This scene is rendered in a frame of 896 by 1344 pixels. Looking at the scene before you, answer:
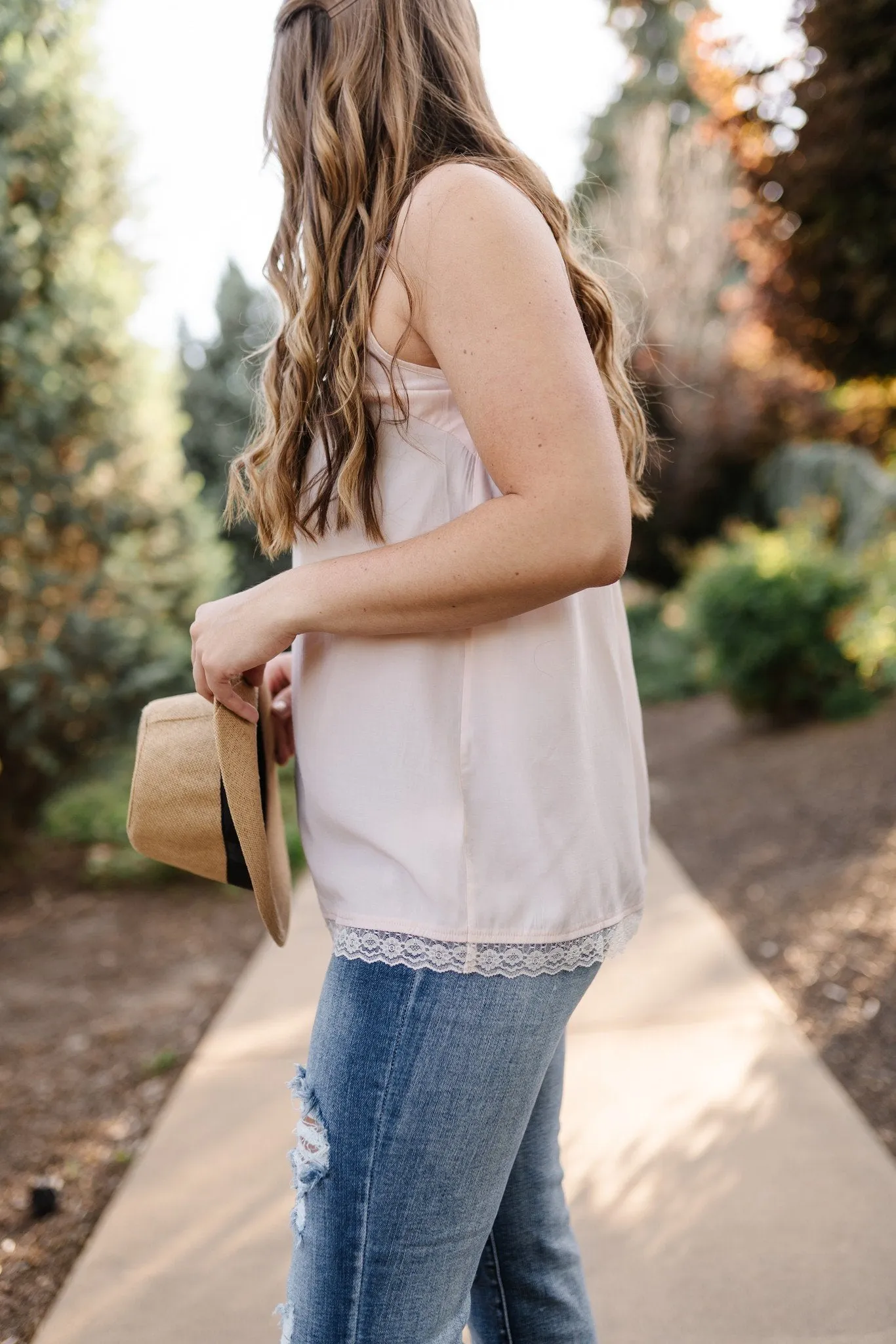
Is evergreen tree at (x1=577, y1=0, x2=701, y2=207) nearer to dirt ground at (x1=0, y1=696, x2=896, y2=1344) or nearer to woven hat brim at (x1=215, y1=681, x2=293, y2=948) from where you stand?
dirt ground at (x1=0, y1=696, x2=896, y2=1344)

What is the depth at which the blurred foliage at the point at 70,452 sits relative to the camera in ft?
16.5

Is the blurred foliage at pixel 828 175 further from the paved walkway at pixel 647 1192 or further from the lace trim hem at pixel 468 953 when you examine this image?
the lace trim hem at pixel 468 953

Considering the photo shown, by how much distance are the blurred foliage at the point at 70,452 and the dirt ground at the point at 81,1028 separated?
0.85 meters

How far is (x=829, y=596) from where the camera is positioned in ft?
22.6

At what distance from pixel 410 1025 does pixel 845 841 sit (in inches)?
165

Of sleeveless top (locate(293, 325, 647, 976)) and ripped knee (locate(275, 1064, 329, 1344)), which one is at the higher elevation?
sleeveless top (locate(293, 325, 647, 976))

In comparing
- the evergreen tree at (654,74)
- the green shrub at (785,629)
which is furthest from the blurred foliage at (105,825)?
the evergreen tree at (654,74)

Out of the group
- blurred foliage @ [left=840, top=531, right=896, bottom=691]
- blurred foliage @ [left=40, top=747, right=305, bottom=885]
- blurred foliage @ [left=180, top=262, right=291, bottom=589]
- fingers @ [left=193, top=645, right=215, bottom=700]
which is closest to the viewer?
fingers @ [left=193, top=645, right=215, bottom=700]

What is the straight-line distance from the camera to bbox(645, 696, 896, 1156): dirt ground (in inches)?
126

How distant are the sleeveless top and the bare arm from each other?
71mm

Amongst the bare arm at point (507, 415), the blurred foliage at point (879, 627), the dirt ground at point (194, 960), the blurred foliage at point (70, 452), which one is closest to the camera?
the bare arm at point (507, 415)

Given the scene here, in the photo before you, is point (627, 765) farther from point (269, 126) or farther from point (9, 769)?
point (9, 769)

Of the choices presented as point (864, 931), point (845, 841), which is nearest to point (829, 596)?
point (845, 841)

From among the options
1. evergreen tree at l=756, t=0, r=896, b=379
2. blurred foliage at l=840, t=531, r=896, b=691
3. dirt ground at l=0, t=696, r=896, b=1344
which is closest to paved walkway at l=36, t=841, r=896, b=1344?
dirt ground at l=0, t=696, r=896, b=1344
